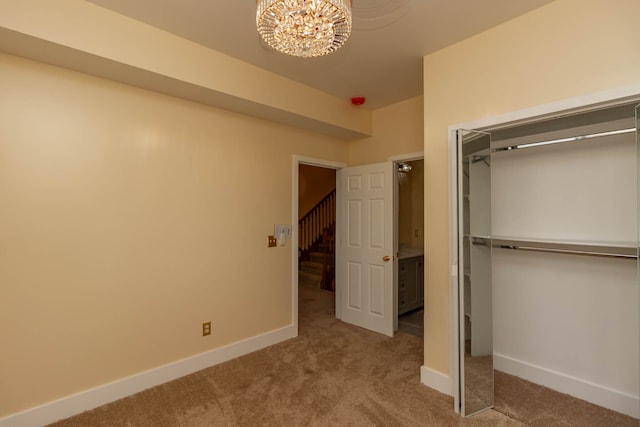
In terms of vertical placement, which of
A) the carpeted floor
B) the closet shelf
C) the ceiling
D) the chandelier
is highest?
the ceiling

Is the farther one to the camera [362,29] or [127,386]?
[127,386]

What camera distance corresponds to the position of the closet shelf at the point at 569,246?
206 centimetres

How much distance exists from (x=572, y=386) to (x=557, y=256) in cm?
99

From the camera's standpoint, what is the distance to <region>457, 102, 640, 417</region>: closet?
2.14 metres

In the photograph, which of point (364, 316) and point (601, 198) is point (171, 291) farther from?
point (601, 198)

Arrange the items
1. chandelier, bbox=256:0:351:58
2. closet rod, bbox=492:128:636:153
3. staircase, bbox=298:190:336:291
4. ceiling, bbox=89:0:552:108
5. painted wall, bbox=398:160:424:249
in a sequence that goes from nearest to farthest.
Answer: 1. chandelier, bbox=256:0:351:58
2. ceiling, bbox=89:0:552:108
3. closet rod, bbox=492:128:636:153
4. painted wall, bbox=398:160:424:249
5. staircase, bbox=298:190:336:291

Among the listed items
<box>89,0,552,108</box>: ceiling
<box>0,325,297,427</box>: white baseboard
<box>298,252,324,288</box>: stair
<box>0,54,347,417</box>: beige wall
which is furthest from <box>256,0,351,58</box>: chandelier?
<box>298,252,324,288</box>: stair

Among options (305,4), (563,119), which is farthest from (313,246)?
(305,4)

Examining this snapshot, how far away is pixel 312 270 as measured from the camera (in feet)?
21.0

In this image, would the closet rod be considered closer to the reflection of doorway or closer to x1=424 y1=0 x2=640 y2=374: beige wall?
x1=424 y1=0 x2=640 y2=374: beige wall

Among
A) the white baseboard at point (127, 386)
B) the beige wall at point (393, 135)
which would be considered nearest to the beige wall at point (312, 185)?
the beige wall at point (393, 135)

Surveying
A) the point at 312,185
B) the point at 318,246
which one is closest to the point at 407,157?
the point at 318,246

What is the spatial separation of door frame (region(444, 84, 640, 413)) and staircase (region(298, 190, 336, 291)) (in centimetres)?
356

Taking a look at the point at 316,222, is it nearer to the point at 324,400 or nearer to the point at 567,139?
the point at 324,400
